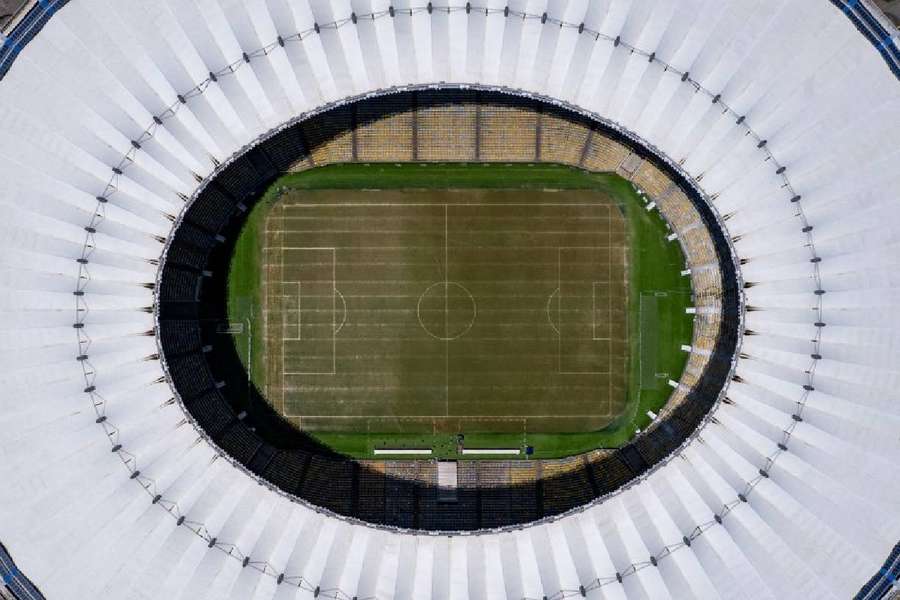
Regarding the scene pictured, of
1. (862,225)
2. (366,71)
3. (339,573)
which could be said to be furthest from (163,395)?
(862,225)

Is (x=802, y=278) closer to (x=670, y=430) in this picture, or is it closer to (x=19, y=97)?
(x=670, y=430)

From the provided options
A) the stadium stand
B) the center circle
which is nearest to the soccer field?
the center circle

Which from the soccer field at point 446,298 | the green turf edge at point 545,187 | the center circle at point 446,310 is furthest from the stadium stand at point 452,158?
the center circle at point 446,310

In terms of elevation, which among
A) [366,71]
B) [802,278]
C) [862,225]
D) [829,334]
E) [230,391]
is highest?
[366,71]

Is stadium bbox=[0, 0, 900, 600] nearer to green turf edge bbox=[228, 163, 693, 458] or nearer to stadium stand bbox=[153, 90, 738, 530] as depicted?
stadium stand bbox=[153, 90, 738, 530]

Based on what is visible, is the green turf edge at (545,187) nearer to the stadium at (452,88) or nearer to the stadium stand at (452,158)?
the stadium stand at (452,158)

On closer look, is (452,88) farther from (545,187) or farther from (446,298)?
(446,298)
